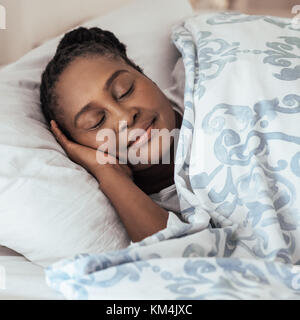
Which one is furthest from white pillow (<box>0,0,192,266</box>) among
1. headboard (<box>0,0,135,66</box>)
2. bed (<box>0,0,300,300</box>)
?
headboard (<box>0,0,135,66</box>)

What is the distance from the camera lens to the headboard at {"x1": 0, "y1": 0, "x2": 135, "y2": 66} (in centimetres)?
137

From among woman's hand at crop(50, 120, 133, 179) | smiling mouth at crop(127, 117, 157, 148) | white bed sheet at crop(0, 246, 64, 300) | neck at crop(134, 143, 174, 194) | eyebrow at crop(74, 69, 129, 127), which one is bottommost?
white bed sheet at crop(0, 246, 64, 300)

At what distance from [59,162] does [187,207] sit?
28cm

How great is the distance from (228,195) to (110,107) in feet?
1.04

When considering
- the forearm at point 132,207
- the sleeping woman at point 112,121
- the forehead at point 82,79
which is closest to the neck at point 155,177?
the sleeping woman at point 112,121

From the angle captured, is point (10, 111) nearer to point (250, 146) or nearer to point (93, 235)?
point (93, 235)

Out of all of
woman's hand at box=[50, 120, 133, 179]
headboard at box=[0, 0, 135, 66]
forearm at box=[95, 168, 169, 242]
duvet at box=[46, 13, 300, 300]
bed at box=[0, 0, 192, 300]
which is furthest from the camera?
headboard at box=[0, 0, 135, 66]

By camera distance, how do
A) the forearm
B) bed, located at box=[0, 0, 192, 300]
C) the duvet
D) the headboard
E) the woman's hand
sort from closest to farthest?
1. the duvet
2. bed, located at box=[0, 0, 192, 300]
3. the forearm
4. the woman's hand
5. the headboard

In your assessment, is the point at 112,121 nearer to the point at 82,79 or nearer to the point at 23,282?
the point at 82,79

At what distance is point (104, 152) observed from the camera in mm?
993

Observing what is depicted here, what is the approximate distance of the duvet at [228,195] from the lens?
0.63m

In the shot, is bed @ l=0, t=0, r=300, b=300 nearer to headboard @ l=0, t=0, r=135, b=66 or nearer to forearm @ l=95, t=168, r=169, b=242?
forearm @ l=95, t=168, r=169, b=242

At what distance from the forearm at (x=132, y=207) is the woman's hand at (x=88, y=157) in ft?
0.07

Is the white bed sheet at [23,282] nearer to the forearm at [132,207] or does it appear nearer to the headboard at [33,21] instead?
the forearm at [132,207]
